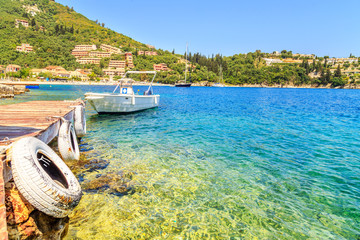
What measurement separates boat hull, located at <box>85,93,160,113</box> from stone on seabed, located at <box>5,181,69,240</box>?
46.2 ft

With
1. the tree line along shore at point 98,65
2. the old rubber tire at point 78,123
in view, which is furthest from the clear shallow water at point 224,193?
the tree line along shore at point 98,65

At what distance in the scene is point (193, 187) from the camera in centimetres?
541

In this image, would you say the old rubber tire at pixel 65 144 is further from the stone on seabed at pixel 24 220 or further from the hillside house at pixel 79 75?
the hillside house at pixel 79 75

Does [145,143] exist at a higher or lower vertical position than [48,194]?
lower

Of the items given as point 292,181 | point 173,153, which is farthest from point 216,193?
point 173,153

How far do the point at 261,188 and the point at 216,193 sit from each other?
142 centimetres

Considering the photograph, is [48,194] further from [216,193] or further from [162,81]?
[162,81]

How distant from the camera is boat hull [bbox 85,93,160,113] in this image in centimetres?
1620

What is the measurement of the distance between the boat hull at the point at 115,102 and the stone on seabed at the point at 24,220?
14069mm

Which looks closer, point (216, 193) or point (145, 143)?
point (216, 193)

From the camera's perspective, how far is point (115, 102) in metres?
17.3

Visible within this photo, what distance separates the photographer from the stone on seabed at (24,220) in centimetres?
265

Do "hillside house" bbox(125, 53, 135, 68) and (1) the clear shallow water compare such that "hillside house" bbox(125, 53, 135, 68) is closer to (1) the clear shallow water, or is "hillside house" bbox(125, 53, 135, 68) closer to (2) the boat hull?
(2) the boat hull

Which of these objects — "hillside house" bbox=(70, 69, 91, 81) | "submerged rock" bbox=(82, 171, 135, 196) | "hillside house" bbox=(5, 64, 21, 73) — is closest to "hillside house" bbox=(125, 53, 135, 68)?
"hillside house" bbox=(70, 69, 91, 81)
